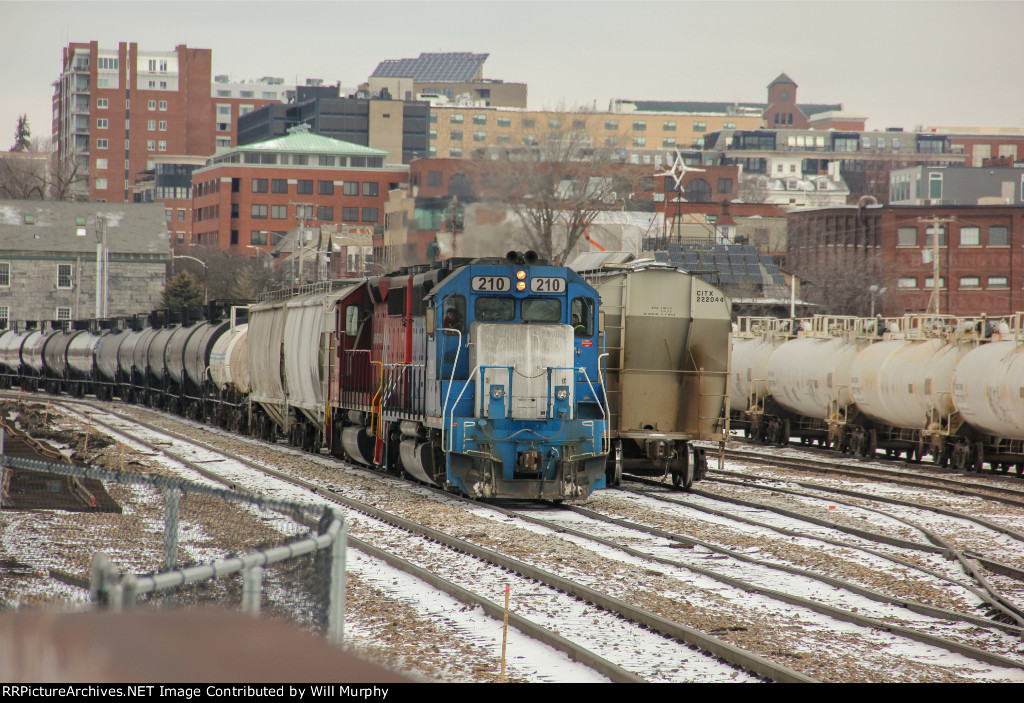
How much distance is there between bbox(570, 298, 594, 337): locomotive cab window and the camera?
18.9 m

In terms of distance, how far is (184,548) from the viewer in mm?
7773

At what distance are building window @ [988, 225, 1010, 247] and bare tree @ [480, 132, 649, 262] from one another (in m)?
34.2

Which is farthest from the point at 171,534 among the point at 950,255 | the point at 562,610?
the point at 950,255

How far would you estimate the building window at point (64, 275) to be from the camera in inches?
3575

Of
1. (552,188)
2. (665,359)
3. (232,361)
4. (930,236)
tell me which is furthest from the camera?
(930,236)

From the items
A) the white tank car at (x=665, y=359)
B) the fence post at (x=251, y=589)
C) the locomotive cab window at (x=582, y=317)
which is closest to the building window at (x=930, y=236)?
the white tank car at (x=665, y=359)

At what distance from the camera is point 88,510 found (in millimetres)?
11125

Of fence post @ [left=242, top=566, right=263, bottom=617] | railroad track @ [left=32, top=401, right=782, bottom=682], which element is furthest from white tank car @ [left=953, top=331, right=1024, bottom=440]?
fence post @ [left=242, top=566, right=263, bottom=617]

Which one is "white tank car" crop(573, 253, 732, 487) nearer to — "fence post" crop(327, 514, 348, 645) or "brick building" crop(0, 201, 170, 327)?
"fence post" crop(327, 514, 348, 645)

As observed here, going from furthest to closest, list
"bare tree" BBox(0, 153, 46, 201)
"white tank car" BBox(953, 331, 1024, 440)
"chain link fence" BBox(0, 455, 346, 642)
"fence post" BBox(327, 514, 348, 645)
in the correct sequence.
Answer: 1. "bare tree" BBox(0, 153, 46, 201)
2. "white tank car" BBox(953, 331, 1024, 440)
3. "fence post" BBox(327, 514, 348, 645)
4. "chain link fence" BBox(0, 455, 346, 642)

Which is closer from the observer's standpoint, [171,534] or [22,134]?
[171,534]

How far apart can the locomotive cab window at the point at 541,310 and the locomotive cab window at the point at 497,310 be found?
208 millimetres

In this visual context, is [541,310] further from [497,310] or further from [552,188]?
[552,188]

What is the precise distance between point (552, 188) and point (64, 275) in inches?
1659
